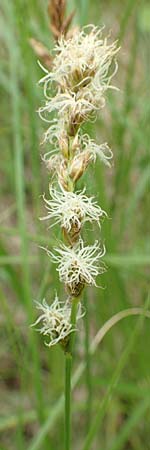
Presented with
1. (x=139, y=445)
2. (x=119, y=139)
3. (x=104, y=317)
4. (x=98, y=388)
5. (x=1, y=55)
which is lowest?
(x=139, y=445)

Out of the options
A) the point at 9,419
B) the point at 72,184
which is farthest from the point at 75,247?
the point at 9,419

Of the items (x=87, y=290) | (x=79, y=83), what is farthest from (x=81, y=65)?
(x=87, y=290)

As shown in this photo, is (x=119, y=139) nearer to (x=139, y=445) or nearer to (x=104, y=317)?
(x=104, y=317)

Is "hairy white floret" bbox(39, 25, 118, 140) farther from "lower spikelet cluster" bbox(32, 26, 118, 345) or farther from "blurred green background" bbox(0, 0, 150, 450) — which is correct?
"blurred green background" bbox(0, 0, 150, 450)

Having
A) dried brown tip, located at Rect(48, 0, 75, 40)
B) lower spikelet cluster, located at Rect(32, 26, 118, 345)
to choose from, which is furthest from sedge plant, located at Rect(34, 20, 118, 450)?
dried brown tip, located at Rect(48, 0, 75, 40)

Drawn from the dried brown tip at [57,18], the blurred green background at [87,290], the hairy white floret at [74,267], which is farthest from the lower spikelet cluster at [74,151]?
the blurred green background at [87,290]

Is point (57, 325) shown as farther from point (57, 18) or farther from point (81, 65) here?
point (57, 18)
